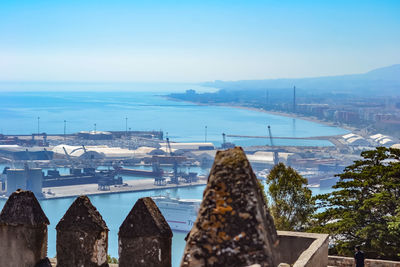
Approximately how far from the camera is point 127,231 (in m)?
4.44

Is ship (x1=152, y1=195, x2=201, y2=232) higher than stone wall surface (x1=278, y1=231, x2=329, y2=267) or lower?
lower

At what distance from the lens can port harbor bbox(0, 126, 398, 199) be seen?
103250mm

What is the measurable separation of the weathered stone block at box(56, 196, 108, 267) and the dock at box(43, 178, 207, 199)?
94549mm

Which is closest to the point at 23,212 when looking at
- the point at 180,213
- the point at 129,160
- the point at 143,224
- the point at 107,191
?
the point at 143,224

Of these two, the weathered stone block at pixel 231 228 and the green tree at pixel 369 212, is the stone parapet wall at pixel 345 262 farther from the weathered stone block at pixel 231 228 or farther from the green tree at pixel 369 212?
the weathered stone block at pixel 231 228

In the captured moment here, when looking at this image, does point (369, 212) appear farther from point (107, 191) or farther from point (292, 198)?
point (107, 191)

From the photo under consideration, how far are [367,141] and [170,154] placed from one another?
42.8 m

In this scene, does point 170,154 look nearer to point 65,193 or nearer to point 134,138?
point 134,138

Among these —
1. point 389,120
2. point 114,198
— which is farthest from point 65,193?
point 389,120

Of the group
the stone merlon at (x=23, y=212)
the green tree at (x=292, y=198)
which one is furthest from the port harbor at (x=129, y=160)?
the stone merlon at (x=23, y=212)

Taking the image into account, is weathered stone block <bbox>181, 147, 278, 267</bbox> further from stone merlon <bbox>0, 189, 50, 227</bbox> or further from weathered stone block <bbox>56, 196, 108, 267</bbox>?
stone merlon <bbox>0, 189, 50, 227</bbox>

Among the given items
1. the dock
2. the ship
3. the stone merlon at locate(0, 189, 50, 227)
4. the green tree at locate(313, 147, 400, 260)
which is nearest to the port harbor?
the dock

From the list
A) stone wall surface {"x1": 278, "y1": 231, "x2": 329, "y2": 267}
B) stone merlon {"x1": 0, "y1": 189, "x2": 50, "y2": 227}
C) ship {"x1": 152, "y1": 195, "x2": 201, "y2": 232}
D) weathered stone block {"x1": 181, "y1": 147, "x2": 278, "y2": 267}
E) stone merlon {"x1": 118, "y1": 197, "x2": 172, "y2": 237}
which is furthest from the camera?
ship {"x1": 152, "y1": 195, "x2": 201, "y2": 232}

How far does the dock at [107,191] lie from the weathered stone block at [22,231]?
9408 centimetres
